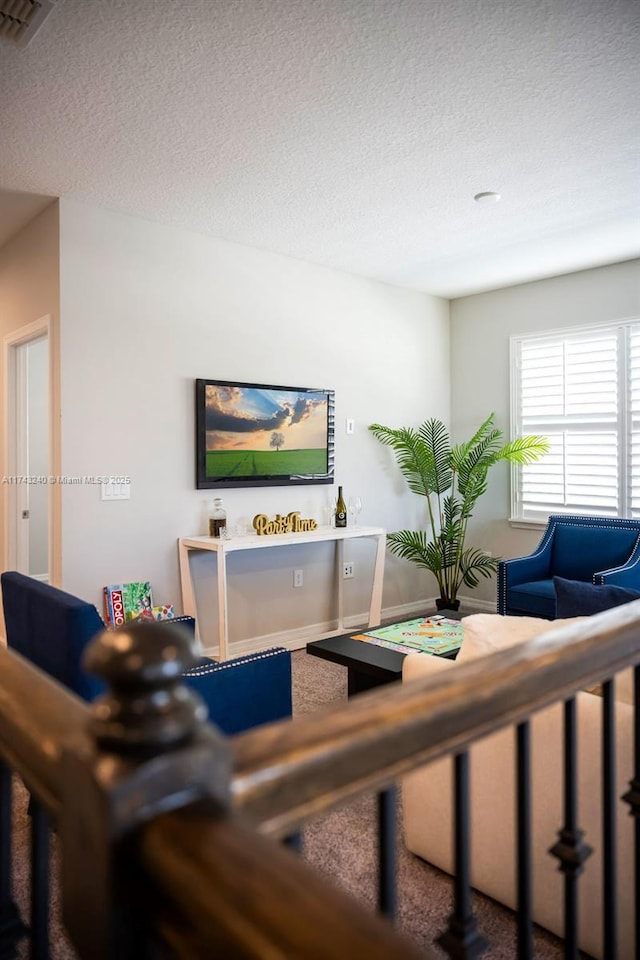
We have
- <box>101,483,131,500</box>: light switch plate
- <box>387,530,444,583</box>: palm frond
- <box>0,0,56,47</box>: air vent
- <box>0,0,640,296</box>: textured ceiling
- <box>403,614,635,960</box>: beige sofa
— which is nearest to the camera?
<box>403,614,635,960</box>: beige sofa

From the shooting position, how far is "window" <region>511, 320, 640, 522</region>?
495 centimetres

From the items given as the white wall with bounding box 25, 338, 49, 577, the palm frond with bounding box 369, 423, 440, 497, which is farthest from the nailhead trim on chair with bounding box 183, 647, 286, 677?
the white wall with bounding box 25, 338, 49, 577

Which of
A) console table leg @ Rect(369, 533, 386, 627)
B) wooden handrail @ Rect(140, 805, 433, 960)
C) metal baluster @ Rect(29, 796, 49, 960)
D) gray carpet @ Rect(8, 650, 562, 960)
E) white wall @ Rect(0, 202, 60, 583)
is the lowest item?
gray carpet @ Rect(8, 650, 562, 960)

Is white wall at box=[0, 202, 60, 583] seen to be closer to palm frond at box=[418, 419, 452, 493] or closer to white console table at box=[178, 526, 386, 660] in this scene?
white console table at box=[178, 526, 386, 660]

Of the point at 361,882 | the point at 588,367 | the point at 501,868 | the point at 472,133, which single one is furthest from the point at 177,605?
→ the point at 588,367

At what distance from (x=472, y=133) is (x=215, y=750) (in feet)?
10.2

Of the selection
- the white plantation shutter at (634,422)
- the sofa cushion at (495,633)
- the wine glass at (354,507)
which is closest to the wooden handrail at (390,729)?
the sofa cushion at (495,633)

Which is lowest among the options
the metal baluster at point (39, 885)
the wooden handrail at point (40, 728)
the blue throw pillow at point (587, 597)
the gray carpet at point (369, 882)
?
the gray carpet at point (369, 882)

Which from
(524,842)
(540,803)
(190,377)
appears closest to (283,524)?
(190,377)

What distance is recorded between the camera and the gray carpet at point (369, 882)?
1754 mm

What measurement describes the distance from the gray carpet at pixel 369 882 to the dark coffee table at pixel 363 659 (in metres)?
0.50

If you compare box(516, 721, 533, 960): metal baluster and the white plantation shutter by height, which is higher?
the white plantation shutter

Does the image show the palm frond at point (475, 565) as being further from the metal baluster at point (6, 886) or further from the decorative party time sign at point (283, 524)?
the metal baluster at point (6, 886)

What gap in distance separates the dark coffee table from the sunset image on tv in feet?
5.27
